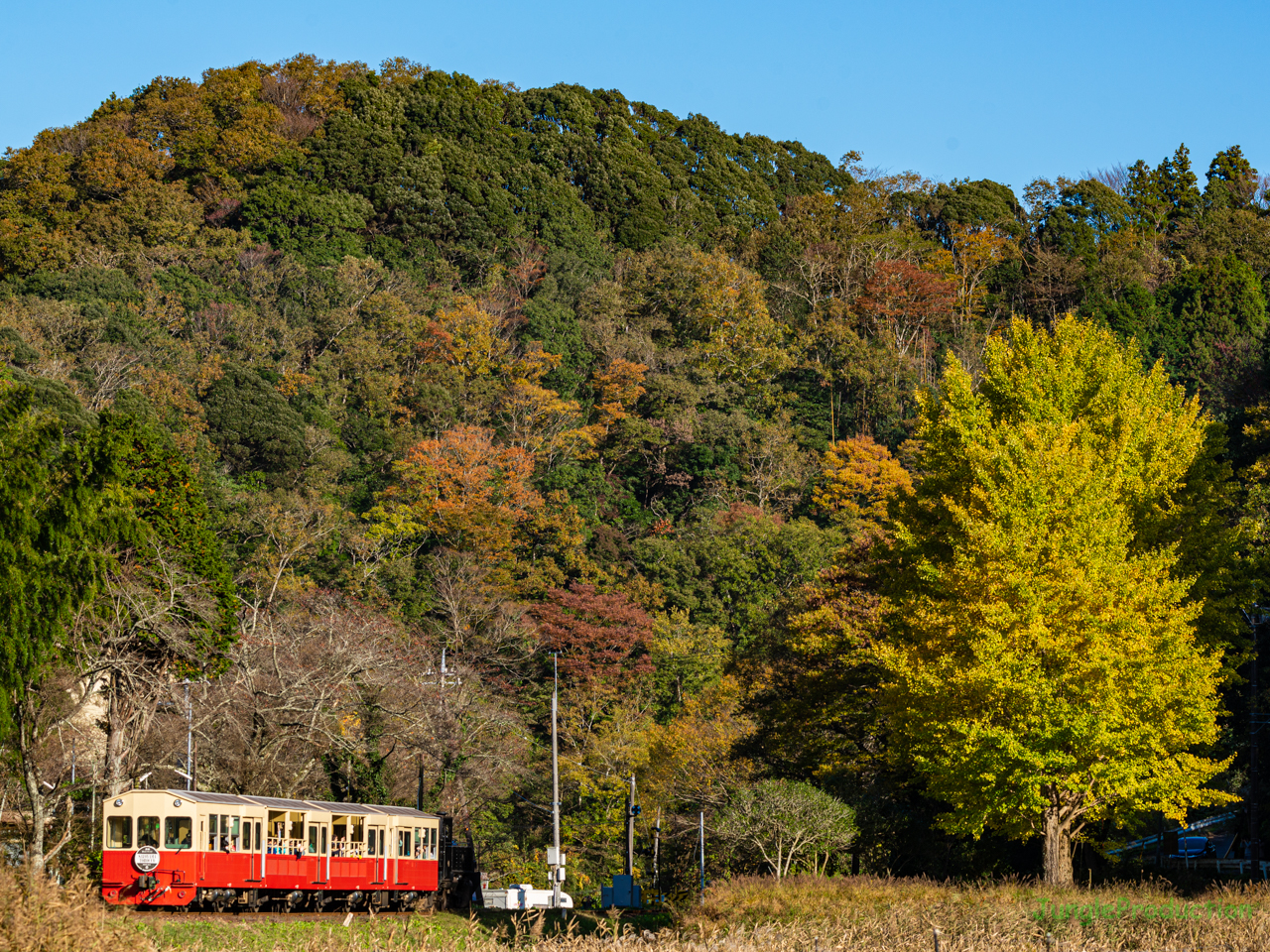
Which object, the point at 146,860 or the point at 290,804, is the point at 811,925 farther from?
the point at 290,804

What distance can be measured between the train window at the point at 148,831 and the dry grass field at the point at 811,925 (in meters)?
2.69

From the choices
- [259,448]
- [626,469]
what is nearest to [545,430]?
[626,469]

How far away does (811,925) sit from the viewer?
20.2 m

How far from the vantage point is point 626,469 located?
77.9 meters

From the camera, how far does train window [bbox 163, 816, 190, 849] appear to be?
26267 mm

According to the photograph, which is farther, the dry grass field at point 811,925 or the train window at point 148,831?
the train window at point 148,831

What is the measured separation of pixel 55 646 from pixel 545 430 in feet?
155

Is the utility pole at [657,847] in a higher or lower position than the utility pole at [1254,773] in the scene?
lower

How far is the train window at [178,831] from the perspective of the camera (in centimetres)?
2627

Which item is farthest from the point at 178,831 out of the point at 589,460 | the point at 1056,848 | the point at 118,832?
the point at 589,460

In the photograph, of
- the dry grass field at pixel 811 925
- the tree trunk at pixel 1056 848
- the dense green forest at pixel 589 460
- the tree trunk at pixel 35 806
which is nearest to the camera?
the dry grass field at pixel 811 925

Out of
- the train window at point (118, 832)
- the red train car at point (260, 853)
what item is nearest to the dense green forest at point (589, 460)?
the train window at point (118, 832)

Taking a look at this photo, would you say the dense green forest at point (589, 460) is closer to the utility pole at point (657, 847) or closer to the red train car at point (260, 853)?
the utility pole at point (657, 847)

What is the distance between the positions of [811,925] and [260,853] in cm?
1290
